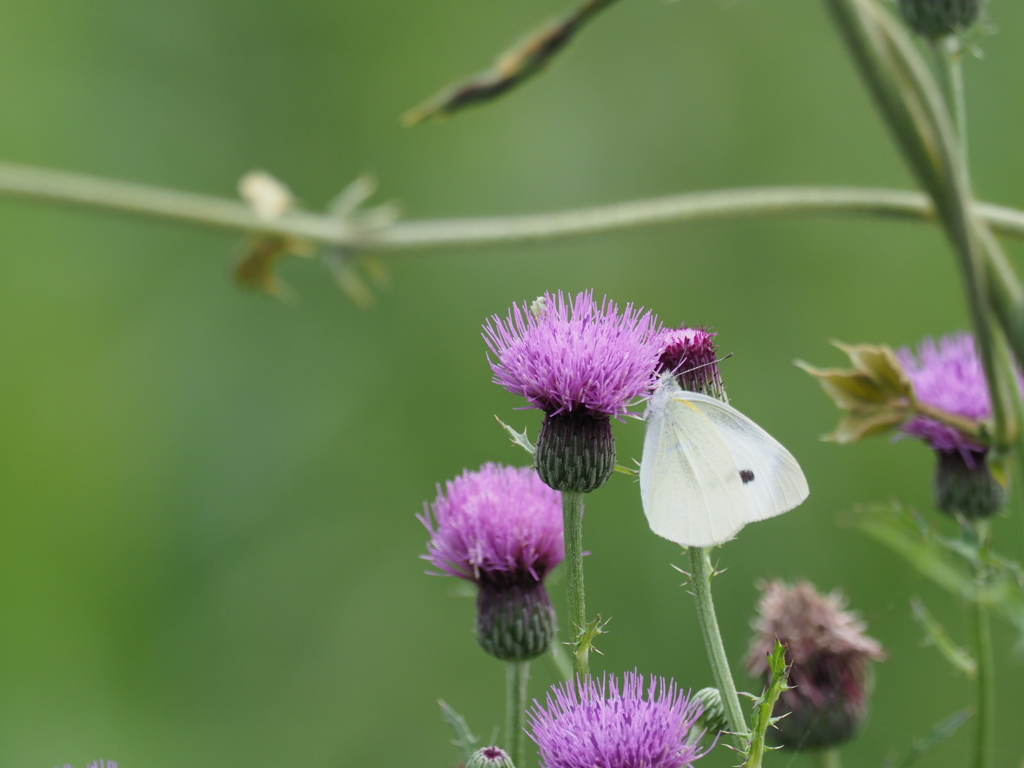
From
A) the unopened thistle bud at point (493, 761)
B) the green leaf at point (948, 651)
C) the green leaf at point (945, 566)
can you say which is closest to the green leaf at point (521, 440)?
the unopened thistle bud at point (493, 761)

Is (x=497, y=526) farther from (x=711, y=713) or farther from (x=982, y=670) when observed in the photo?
(x=982, y=670)

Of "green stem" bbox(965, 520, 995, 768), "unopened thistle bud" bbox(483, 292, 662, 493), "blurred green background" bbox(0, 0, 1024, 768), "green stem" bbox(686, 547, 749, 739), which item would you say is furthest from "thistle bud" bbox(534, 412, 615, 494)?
"blurred green background" bbox(0, 0, 1024, 768)

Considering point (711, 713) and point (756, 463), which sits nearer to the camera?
point (711, 713)

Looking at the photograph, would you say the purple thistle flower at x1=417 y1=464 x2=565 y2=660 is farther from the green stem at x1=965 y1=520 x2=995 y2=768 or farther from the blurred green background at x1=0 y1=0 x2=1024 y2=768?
the blurred green background at x1=0 y1=0 x2=1024 y2=768

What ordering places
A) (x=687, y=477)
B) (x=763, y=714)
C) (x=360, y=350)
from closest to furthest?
(x=763, y=714) → (x=687, y=477) → (x=360, y=350)

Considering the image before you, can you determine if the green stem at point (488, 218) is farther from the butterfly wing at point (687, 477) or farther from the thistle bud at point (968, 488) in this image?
the thistle bud at point (968, 488)

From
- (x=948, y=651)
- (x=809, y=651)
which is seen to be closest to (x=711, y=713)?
(x=948, y=651)

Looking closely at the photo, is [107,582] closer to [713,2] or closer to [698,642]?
[698,642]
